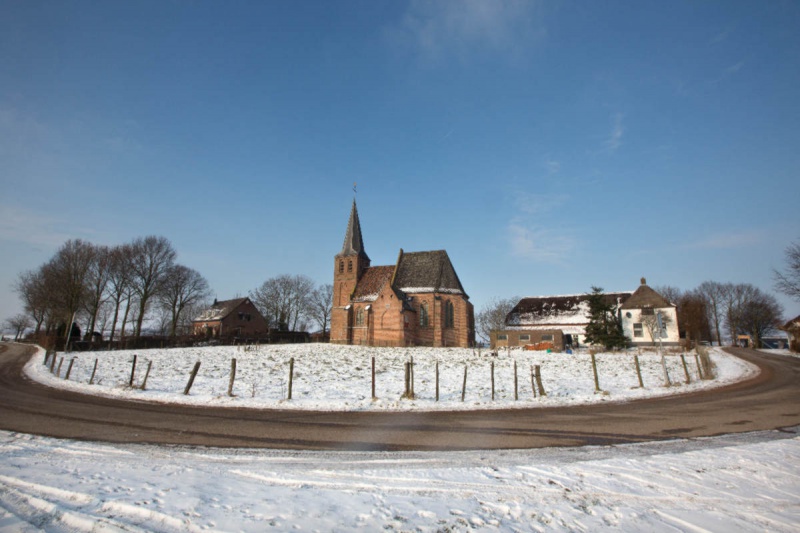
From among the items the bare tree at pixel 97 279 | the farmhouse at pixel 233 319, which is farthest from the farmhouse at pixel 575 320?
the bare tree at pixel 97 279

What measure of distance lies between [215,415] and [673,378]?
75.9 feet

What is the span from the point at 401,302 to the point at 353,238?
14102 millimetres

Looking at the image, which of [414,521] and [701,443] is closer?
[414,521]

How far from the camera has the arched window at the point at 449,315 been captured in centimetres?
4412

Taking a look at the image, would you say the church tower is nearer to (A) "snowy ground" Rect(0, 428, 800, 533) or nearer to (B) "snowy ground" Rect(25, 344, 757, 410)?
(B) "snowy ground" Rect(25, 344, 757, 410)

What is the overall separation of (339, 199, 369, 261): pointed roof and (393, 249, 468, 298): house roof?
5803 millimetres

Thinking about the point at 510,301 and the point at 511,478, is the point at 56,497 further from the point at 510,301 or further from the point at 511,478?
the point at 510,301

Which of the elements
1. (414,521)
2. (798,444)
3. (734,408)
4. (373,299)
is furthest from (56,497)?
(373,299)

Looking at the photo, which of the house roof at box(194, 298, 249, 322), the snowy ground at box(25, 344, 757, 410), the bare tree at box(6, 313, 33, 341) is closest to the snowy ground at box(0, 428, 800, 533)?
the snowy ground at box(25, 344, 757, 410)

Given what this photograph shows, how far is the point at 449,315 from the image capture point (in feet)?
146

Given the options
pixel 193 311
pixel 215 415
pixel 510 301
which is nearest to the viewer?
pixel 215 415

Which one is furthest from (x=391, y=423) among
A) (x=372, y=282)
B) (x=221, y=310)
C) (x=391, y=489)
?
(x=221, y=310)

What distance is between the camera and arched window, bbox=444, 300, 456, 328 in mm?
44125

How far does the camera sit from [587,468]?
20.0 feet
